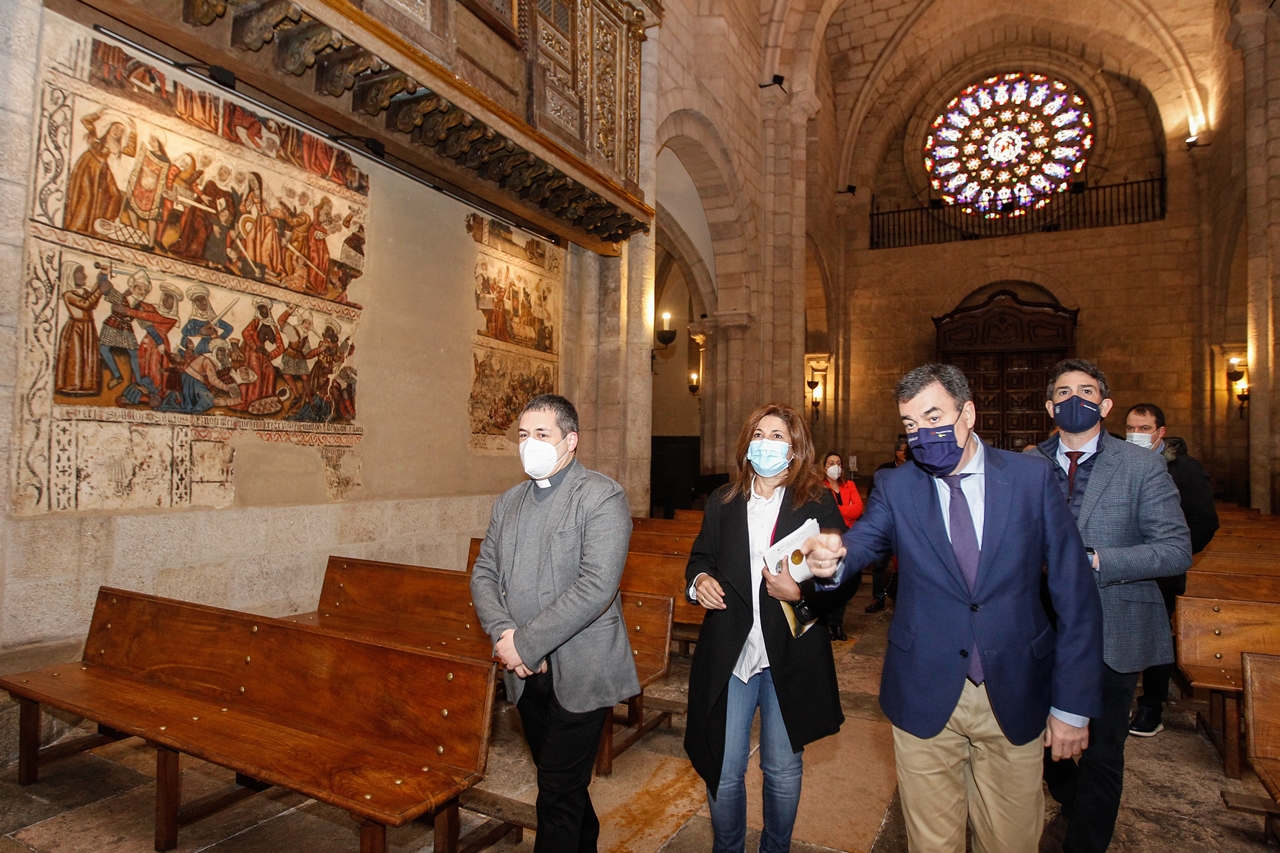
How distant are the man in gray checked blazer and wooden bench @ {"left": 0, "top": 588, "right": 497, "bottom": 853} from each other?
78.6 inches

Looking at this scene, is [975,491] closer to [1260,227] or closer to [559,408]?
[559,408]

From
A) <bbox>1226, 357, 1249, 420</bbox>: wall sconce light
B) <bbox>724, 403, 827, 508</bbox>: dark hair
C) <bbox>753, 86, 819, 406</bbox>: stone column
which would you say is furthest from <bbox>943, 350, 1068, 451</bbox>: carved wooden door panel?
<bbox>724, 403, 827, 508</bbox>: dark hair

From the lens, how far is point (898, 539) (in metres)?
2.18

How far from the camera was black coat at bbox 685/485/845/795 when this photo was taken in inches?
93.0

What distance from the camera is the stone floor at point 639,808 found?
9.57 ft

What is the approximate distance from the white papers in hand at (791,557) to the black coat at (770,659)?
12cm

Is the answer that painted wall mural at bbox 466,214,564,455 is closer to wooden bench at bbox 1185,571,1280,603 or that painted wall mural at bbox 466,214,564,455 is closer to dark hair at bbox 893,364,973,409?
dark hair at bbox 893,364,973,409

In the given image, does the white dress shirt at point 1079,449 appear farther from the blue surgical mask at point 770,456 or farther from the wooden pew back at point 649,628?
the wooden pew back at point 649,628

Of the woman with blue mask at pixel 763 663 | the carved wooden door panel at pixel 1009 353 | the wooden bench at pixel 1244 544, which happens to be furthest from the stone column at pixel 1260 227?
the woman with blue mask at pixel 763 663

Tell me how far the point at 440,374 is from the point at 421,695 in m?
4.03

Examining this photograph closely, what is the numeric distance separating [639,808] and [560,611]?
1.44 meters

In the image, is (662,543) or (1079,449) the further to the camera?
(662,543)

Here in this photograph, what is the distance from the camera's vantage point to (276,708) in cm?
294

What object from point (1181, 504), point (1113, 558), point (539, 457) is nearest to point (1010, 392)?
point (1181, 504)
